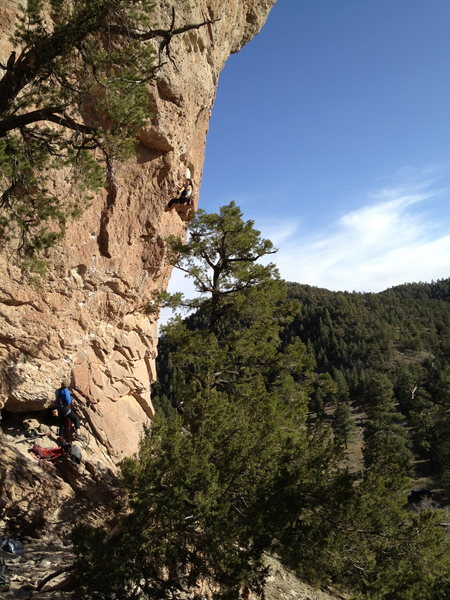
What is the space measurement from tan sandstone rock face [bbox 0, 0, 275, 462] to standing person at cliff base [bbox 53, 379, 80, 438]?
0.95 ft

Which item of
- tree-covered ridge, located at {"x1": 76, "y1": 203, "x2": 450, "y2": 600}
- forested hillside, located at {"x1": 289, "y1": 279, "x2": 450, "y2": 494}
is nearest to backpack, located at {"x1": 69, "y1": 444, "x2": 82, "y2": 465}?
tree-covered ridge, located at {"x1": 76, "y1": 203, "x2": 450, "y2": 600}

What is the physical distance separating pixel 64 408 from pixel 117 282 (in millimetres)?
3232

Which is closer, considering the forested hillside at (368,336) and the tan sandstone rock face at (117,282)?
the tan sandstone rock face at (117,282)

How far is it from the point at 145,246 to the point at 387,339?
9622 centimetres

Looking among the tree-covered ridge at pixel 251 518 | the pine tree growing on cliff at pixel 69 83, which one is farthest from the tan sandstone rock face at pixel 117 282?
the pine tree growing on cliff at pixel 69 83

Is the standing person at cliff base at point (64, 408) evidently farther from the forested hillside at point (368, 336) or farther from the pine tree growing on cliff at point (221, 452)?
the forested hillside at point (368, 336)

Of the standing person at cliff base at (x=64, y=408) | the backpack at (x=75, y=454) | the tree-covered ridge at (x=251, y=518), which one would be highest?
the standing person at cliff base at (x=64, y=408)

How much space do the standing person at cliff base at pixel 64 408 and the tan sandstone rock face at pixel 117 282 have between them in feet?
0.95

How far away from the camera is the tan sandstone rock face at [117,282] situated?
788cm

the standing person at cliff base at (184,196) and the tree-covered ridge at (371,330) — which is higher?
the tree-covered ridge at (371,330)

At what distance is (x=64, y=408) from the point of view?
307 inches

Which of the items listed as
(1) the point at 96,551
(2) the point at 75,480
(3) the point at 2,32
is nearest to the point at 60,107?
(3) the point at 2,32

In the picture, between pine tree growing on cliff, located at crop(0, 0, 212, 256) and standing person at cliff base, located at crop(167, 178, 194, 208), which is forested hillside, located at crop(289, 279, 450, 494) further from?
pine tree growing on cliff, located at crop(0, 0, 212, 256)

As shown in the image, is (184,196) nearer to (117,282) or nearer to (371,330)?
(117,282)
